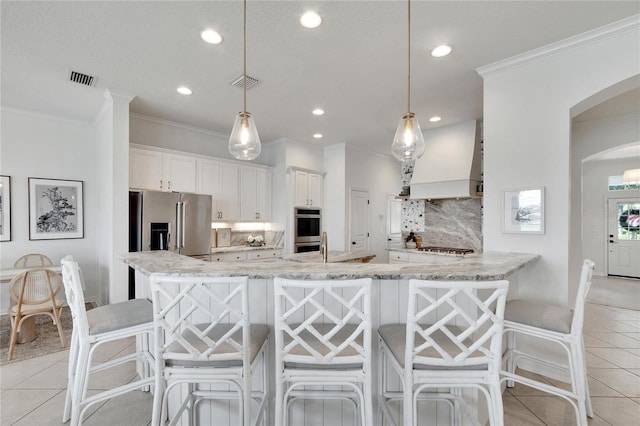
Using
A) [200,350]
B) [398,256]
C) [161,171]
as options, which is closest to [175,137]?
[161,171]

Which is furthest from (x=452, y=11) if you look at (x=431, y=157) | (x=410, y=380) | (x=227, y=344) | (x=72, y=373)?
(x=72, y=373)

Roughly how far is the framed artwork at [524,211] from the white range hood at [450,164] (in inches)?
64.6

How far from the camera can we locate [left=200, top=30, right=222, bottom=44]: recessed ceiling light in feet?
7.55

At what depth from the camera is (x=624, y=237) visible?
653 centimetres

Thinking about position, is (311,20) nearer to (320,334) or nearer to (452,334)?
(320,334)

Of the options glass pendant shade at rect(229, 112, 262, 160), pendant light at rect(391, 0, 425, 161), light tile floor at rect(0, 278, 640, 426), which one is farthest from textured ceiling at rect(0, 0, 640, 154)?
light tile floor at rect(0, 278, 640, 426)

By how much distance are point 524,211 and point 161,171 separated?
4393 mm

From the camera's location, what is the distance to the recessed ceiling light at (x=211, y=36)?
7.55 ft

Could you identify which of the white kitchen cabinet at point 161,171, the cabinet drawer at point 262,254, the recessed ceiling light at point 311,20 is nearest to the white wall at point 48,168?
the white kitchen cabinet at point 161,171

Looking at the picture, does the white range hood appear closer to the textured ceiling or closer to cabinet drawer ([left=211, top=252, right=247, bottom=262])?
the textured ceiling

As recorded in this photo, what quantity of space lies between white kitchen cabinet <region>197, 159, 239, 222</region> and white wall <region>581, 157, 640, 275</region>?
7620 millimetres

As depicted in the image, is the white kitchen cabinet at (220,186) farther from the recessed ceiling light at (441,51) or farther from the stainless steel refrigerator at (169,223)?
the recessed ceiling light at (441,51)

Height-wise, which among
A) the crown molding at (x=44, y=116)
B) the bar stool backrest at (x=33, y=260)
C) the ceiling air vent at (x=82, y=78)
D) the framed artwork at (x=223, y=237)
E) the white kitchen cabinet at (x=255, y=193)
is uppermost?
the ceiling air vent at (x=82, y=78)

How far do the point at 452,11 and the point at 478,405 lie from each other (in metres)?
2.65
